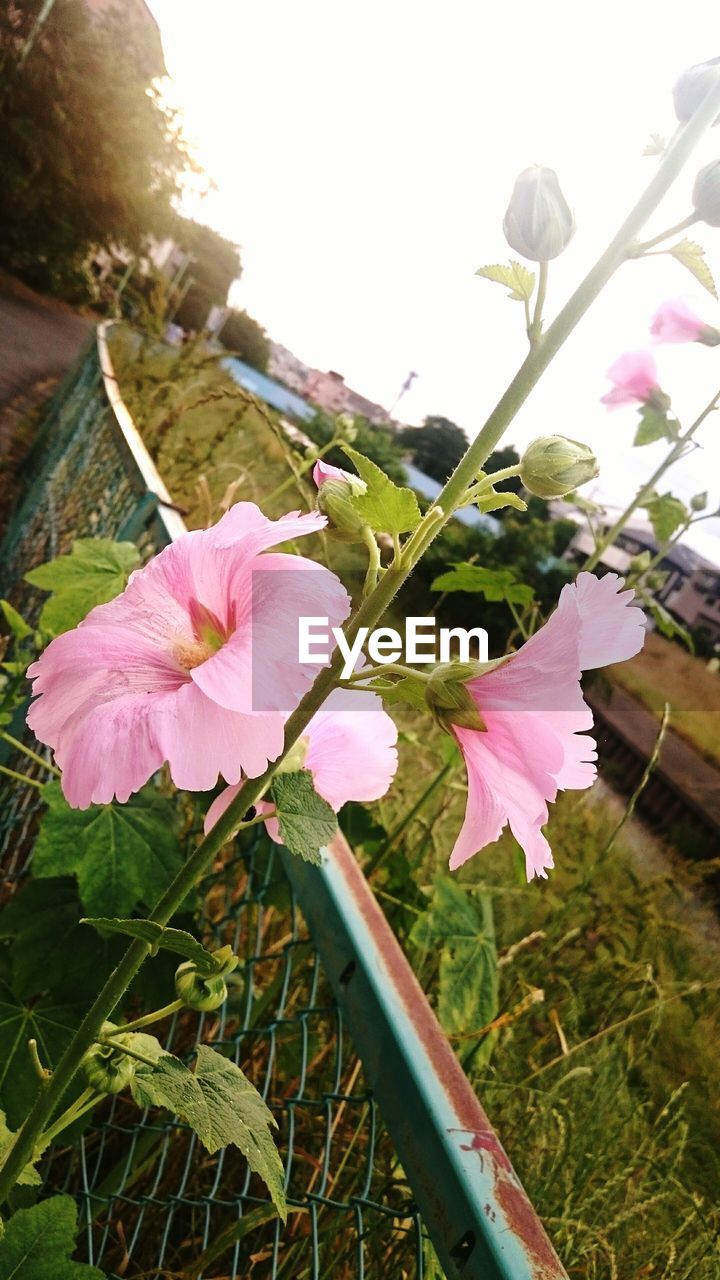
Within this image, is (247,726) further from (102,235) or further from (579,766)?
(102,235)

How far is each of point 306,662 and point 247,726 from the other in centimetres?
6


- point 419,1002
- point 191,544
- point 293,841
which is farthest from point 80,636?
point 419,1002

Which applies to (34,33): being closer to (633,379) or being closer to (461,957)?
(633,379)

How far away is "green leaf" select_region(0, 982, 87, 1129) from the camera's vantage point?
1.17 metres

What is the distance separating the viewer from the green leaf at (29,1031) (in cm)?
117

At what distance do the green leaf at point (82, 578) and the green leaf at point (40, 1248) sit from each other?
1105 millimetres

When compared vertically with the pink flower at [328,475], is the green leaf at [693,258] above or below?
above

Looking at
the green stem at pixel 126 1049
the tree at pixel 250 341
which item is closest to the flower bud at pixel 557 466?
the green stem at pixel 126 1049

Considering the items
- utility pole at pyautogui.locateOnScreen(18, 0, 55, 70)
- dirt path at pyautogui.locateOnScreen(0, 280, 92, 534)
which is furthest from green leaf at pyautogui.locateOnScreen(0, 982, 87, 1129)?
utility pole at pyautogui.locateOnScreen(18, 0, 55, 70)

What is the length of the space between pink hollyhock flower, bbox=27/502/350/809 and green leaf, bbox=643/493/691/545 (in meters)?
1.73

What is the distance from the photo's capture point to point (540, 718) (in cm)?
55

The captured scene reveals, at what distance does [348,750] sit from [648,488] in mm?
1510

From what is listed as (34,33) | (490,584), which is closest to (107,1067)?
(490,584)

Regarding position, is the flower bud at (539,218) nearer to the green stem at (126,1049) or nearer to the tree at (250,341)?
the green stem at (126,1049)
